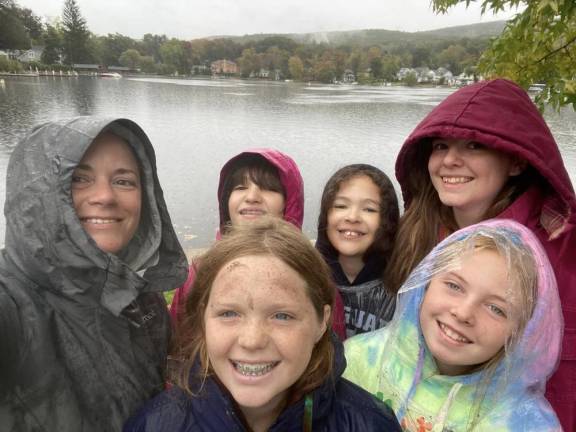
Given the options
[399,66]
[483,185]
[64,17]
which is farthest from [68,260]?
[399,66]

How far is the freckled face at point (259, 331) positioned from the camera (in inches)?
61.4

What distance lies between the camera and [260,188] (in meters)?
3.09

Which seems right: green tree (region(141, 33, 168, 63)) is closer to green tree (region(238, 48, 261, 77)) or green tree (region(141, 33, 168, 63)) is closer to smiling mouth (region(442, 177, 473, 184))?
green tree (region(238, 48, 261, 77))

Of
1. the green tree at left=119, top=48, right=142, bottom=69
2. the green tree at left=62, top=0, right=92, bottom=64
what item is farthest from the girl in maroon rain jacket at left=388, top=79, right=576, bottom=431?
the green tree at left=119, top=48, right=142, bottom=69

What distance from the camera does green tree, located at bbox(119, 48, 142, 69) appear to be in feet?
339

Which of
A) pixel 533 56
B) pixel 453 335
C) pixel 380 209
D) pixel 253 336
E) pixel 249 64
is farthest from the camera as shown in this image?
pixel 249 64

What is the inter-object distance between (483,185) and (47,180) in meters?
2.08

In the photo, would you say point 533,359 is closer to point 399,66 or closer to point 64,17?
point 64,17

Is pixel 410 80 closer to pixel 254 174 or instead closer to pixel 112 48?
pixel 112 48

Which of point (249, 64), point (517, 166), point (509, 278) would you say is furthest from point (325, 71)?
point (509, 278)

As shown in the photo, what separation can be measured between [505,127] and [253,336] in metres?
1.65

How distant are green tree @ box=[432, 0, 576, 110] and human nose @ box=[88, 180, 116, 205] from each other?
11.1ft

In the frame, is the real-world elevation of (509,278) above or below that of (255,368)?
above

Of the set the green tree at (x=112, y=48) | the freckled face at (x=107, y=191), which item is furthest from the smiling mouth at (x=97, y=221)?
the green tree at (x=112, y=48)
